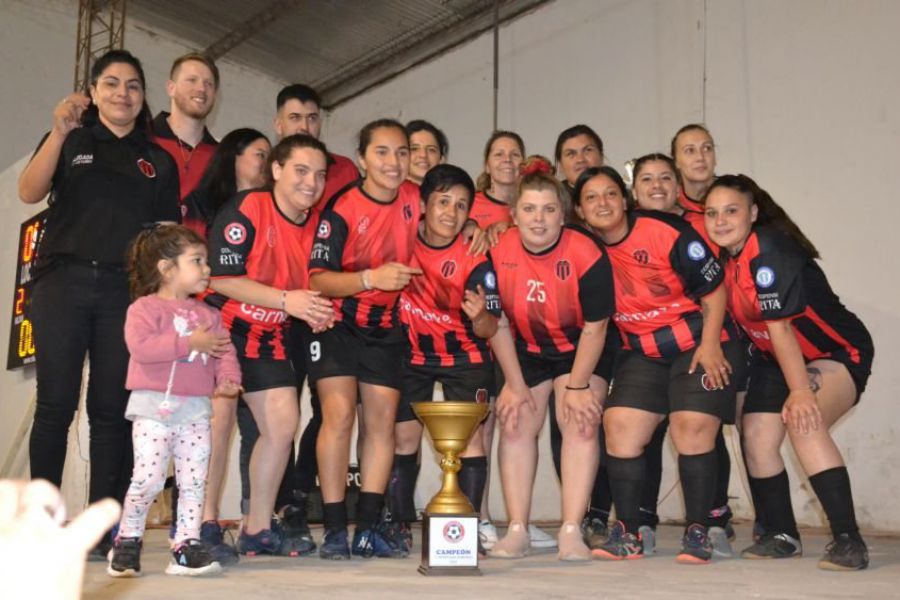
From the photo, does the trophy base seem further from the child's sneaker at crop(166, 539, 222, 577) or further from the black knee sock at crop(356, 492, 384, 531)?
the child's sneaker at crop(166, 539, 222, 577)

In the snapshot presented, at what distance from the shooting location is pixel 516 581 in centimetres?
260

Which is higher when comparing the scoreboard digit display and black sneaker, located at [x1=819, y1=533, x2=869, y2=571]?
the scoreboard digit display

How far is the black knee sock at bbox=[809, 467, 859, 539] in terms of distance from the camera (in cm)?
301

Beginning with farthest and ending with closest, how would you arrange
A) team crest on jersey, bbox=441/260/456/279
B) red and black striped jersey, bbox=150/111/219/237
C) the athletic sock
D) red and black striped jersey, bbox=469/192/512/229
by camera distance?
1. red and black striped jersey, bbox=469/192/512/229
2. the athletic sock
3. red and black striped jersey, bbox=150/111/219/237
4. team crest on jersey, bbox=441/260/456/279

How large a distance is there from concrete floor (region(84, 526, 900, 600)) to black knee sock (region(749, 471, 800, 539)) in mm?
131

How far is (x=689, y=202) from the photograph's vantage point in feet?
12.7

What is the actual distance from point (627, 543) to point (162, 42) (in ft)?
27.5

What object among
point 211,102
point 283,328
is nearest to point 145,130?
point 211,102

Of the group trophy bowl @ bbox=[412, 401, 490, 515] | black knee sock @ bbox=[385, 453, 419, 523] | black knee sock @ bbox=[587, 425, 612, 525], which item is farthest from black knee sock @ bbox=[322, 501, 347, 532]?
black knee sock @ bbox=[587, 425, 612, 525]

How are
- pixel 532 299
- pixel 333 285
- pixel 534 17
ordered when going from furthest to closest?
pixel 534 17 < pixel 532 299 < pixel 333 285

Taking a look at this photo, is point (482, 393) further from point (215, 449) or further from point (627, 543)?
point (215, 449)

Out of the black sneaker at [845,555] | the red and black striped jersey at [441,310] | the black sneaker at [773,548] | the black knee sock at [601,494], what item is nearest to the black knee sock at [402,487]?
the red and black striped jersey at [441,310]

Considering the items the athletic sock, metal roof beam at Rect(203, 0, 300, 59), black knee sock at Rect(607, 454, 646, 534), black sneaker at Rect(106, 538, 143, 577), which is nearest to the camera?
black sneaker at Rect(106, 538, 143, 577)

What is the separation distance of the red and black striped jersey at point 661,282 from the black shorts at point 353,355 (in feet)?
2.73
